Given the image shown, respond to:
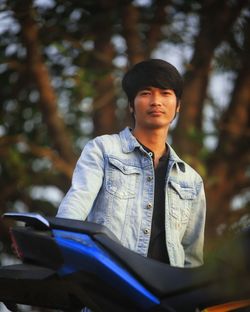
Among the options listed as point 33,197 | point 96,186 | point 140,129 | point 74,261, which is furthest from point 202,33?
point 33,197

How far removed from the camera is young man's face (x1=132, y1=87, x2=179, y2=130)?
2480 mm

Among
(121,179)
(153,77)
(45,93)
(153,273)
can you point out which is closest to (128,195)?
(121,179)

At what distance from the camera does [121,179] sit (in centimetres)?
241

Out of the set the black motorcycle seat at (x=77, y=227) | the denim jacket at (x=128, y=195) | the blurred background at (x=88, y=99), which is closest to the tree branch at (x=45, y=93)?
the blurred background at (x=88, y=99)

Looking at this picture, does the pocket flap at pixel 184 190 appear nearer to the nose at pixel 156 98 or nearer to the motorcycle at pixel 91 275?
the nose at pixel 156 98

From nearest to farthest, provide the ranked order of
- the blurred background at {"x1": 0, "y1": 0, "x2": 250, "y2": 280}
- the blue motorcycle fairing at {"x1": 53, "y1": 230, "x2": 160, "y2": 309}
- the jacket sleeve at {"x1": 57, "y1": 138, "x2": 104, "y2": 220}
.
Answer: the blue motorcycle fairing at {"x1": 53, "y1": 230, "x2": 160, "y2": 309} < the jacket sleeve at {"x1": 57, "y1": 138, "x2": 104, "y2": 220} < the blurred background at {"x1": 0, "y1": 0, "x2": 250, "y2": 280}

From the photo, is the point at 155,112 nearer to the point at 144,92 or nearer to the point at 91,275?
the point at 144,92

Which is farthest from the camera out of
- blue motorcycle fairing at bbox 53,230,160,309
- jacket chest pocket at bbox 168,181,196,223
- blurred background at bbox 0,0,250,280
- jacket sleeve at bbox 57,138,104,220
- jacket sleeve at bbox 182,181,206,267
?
blurred background at bbox 0,0,250,280

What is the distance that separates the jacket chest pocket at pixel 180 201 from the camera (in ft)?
8.01

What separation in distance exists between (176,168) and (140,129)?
173 mm

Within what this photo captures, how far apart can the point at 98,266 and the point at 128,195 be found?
52cm

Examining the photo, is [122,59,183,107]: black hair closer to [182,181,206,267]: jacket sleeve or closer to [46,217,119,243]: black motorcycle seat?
[182,181,206,267]: jacket sleeve

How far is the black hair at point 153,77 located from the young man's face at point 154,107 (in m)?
0.02

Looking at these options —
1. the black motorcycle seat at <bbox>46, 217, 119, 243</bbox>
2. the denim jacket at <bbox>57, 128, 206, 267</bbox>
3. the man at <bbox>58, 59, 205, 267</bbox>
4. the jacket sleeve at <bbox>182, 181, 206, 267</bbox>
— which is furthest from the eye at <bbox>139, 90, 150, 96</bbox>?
the black motorcycle seat at <bbox>46, 217, 119, 243</bbox>
